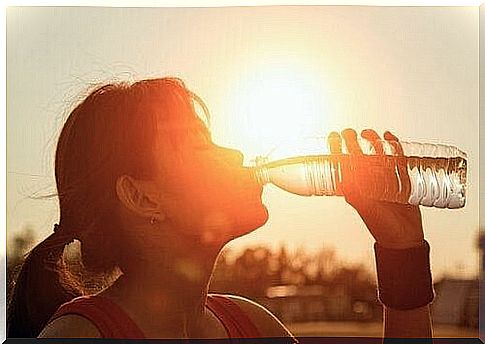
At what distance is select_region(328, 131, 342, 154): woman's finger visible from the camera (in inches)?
143

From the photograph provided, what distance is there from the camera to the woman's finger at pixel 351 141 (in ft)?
11.9

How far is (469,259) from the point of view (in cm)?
364

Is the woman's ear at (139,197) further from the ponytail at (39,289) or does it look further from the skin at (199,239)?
the ponytail at (39,289)

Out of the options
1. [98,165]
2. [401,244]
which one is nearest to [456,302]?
[401,244]

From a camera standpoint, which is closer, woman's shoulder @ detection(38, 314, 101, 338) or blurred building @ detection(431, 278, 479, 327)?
woman's shoulder @ detection(38, 314, 101, 338)

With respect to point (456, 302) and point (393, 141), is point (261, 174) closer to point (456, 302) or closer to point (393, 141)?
point (393, 141)

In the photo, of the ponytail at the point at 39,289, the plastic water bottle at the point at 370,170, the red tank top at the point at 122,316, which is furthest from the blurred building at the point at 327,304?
the ponytail at the point at 39,289

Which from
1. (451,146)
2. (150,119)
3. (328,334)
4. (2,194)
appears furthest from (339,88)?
(2,194)

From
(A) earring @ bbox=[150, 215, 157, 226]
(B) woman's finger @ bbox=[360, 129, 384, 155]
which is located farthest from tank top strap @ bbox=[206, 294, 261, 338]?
(B) woman's finger @ bbox=[360, 129, 384, 155]

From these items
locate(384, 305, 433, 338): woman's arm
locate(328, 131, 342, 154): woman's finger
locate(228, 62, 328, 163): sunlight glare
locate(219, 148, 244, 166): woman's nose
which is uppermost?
locate(228, 62, 328, 163): sunlight glare

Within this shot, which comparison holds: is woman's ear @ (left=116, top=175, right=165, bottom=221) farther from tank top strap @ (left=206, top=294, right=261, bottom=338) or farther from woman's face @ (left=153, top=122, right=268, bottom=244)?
tank top strap @ (left=206, top=294, right=261, bottom=338)

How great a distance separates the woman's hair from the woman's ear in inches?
1.1

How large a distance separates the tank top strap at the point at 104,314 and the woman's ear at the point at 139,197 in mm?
392

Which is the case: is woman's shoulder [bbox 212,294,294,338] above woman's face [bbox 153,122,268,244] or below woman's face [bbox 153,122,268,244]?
below
